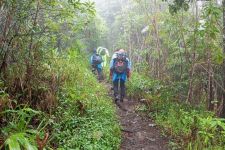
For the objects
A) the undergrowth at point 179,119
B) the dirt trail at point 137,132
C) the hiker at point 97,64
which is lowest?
the dirt trail at point 137,132

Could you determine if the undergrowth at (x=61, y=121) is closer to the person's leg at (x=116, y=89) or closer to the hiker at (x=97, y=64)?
the person's leg at (x=116, y=89)

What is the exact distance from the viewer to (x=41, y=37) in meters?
7.53

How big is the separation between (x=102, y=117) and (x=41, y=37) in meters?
2.24

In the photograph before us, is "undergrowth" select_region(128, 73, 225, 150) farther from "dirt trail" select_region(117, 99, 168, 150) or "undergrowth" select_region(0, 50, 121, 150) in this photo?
"undergrowth" select_region(0, 50, 121, 150)

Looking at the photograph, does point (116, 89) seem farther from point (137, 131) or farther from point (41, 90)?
point (41, 90)

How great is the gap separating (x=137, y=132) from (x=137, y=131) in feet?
0.32

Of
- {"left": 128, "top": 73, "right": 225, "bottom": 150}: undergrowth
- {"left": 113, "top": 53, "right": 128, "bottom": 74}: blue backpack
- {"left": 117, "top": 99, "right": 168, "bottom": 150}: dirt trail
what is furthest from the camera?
{"left": 113, "top": 53, "right": 128, "bottom": 74}: blue backpack

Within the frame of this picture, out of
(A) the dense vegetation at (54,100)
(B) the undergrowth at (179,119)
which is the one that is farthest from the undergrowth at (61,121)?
(B) the undergrowth at (179,119)

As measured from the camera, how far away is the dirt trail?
6930 mm

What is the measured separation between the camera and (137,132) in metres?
7.75

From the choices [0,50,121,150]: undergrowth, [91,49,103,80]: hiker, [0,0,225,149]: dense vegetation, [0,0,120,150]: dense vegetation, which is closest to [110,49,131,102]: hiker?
[0,0,225,149]: dense vegetation

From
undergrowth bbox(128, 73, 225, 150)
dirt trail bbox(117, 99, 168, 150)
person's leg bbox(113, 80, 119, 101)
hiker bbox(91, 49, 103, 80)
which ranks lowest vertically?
dirt trail bbox(117, 99, 168, 150)

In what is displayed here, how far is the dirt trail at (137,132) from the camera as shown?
6930 mm

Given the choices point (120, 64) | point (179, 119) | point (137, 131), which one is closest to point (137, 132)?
point (137, 131)
